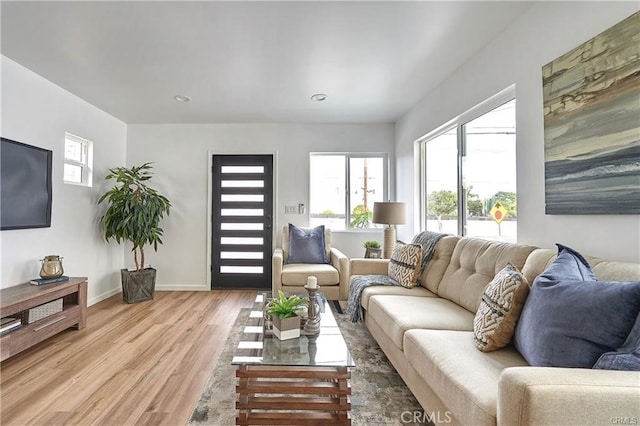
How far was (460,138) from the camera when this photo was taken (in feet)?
9.95

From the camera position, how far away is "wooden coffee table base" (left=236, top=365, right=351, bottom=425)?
1.52 meters

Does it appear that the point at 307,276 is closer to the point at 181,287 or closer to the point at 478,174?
the point at 478,174

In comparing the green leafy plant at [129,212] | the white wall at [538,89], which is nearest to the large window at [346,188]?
the white wall at [538,89]

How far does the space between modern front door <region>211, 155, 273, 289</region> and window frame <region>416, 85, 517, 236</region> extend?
2153mm

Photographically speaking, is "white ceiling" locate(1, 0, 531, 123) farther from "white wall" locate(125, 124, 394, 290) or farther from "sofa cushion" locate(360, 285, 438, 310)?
"sofa cushion" locate(360, 285, 438, 310)

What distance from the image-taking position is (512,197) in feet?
7.82

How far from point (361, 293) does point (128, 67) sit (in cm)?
294

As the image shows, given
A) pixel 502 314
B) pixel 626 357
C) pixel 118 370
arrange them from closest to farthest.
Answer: pixel 626 357
pixel 502 314
pixel 118 370

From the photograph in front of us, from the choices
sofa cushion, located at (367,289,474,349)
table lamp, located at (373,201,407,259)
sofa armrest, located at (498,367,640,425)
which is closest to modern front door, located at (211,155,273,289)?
table lamp, located at (373,201,407,259)

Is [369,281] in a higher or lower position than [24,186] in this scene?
lower

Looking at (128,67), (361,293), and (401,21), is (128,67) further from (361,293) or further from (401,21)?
(361,293)

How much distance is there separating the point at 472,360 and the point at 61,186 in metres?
4.08

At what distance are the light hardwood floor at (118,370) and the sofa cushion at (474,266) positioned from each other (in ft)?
6.14

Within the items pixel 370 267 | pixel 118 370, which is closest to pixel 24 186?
pixel 118 370
